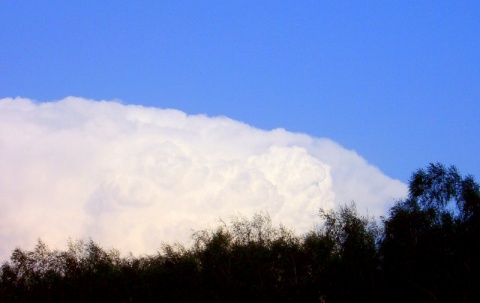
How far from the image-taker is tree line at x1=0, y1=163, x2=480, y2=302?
55469 millimetres

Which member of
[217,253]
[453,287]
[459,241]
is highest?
[217,253]

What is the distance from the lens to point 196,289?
66.2m

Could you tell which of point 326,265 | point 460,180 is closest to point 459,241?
point 460,180

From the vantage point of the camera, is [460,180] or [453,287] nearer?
[453,287]

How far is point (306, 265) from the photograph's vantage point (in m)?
64.7

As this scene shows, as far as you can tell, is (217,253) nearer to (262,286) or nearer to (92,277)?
(262,286)

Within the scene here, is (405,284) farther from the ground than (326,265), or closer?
closer

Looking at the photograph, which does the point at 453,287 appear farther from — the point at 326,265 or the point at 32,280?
the point at 32,280

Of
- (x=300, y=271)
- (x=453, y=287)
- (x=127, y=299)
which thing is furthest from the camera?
(x=127, y=299)

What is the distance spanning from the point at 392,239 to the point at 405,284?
5.08 metres

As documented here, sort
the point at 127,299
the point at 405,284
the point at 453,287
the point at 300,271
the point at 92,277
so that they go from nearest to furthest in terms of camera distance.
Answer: the point at 453,287 < the point at 405,284 < the point at 300,271 < the point at 127,299 < the point at 92,277

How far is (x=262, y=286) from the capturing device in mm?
62438

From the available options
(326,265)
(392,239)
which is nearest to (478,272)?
(392,239)

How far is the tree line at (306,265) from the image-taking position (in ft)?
182
